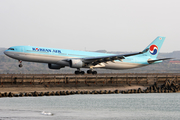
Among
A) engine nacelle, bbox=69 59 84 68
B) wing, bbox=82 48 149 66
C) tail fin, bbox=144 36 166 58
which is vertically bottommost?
engine nacelle, bbox=69 59 84 68

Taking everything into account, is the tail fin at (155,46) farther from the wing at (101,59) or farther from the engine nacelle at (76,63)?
the engine nacelle at (76,63)

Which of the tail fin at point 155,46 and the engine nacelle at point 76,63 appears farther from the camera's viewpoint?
the tail fin at point 155,46

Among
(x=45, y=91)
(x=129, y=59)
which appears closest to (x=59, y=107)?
(x=45, y=91)

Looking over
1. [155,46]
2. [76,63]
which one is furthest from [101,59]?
[155,46]

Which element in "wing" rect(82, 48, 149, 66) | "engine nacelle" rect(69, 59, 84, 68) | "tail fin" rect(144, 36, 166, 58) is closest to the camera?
"engine nacelle" rect(69, 59, 84, 68)

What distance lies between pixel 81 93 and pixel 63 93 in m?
3.18

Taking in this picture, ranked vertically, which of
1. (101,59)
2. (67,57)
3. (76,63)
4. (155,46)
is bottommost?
(76,63)

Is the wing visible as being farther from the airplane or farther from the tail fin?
the tail fin

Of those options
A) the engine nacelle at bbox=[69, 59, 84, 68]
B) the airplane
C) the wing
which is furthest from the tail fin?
the engine nacelle at bbox=[69, 59, 84, 68]

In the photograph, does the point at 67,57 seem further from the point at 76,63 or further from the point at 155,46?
the point at 155,46

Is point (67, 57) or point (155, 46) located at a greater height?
point (155, 46)

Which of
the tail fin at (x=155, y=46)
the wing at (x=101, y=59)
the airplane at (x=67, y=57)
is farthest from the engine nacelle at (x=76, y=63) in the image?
the tail fin at (x=155, y=46)

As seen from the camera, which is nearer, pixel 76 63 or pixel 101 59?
pixel 76 63

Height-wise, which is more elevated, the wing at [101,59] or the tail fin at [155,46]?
the tail fin at [155,46]
